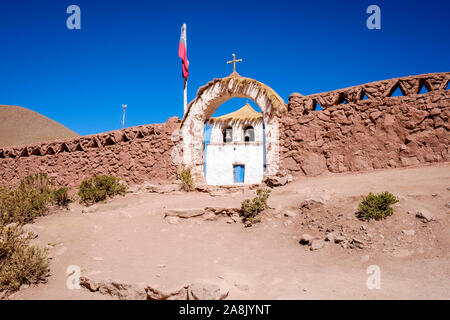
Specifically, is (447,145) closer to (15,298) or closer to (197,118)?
(197,118)

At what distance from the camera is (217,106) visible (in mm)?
9258

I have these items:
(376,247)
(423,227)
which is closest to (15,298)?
(376,247)

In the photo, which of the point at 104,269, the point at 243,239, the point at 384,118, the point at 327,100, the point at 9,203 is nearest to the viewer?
the point at 104,269

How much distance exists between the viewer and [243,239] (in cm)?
452

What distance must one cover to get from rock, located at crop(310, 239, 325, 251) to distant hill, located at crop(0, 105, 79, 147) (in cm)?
3431

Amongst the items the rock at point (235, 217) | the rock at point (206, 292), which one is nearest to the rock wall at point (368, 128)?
the rock at point (235, 217)

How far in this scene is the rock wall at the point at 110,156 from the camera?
352 inches

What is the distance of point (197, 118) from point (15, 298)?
21.8 ft

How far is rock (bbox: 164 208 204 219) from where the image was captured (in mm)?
5371

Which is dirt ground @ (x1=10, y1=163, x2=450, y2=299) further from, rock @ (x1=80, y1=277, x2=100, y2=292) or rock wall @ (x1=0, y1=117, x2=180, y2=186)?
rock wall @ (x1=0, y1=117, x2=180, y2=186)

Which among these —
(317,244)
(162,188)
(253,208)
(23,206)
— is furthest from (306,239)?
(23,206)

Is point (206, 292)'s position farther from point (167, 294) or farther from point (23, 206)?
point (23, 206)

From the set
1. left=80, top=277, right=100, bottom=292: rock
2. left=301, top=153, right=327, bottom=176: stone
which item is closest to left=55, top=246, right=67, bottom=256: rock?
left=80, top=277, right=100, bottom=292: rock

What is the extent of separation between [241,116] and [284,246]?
20.7m
